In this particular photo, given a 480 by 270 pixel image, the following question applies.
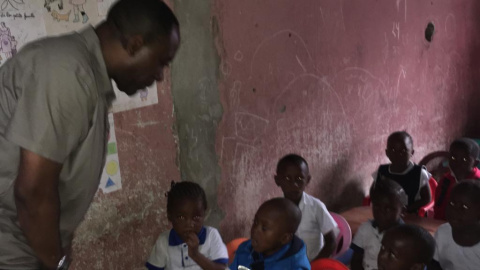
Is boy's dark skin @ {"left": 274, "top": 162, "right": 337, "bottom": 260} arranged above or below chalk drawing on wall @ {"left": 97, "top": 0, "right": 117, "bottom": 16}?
below

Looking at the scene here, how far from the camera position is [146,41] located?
1.28m

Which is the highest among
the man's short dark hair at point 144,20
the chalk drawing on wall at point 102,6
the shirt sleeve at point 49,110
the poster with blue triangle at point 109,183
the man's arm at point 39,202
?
the chalk drawing on wall at point 102,6

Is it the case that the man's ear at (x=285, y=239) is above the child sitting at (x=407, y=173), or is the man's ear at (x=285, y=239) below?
above

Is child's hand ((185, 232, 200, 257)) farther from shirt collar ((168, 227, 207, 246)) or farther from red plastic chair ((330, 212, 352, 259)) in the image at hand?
red plastic chair ((330, 212, 352, 259))

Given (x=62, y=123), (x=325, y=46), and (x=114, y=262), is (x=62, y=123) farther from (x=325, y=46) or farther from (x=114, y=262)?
(x=325, y=46)

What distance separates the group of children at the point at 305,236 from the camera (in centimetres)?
216

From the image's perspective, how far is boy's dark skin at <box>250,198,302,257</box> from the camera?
86.4 inches

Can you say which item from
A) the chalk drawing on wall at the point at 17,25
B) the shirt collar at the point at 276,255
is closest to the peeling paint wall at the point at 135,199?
the chalk drawing on wall at the point at 17,25

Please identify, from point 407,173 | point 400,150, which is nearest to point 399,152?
point 400,150

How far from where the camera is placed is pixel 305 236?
2.91 m

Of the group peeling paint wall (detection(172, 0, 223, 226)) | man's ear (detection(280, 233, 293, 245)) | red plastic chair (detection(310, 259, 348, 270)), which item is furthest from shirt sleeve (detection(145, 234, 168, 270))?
red plastic chair (detection(310, 259, 348, 270))

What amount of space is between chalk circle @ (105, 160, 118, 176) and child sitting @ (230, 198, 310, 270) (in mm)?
730

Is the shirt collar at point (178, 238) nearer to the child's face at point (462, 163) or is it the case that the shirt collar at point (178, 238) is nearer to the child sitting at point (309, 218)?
the child sitting at point (309, 218)

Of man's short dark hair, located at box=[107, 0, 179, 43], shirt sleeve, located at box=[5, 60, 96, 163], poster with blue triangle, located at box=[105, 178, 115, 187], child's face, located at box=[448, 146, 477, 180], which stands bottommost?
child's face, located at box=[448, 146, 477, 180]
